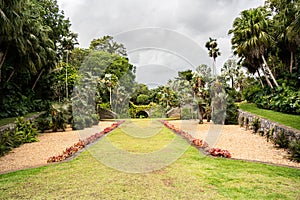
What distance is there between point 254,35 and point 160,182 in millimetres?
16211

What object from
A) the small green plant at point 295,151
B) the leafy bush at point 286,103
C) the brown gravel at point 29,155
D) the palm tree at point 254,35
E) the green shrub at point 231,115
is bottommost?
the brown gravel at point 29,155

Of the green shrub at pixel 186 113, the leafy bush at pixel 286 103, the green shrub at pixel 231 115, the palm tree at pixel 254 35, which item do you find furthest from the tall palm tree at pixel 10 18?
the palm tree at pixel 254 35

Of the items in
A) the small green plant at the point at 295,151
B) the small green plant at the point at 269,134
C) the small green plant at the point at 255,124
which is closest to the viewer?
the small green plant at the point at 295,151

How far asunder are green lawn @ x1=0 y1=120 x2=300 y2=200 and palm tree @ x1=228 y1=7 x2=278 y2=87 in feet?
46.1

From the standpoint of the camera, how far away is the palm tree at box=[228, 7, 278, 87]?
17016 mm

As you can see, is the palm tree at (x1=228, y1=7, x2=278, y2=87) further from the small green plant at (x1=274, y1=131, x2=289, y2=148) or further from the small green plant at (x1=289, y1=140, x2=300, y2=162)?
the small green plant at (x1=289, y1=140, x2=300, y2=162)

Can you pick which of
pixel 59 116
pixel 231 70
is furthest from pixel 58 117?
pixel 231 70

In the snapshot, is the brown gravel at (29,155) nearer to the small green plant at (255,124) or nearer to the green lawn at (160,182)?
the green lawn at (160,182)

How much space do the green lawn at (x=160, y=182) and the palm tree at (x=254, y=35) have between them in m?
14.1

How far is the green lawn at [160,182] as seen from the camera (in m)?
3.45

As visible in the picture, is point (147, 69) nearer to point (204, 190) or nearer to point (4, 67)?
point (204, 190)

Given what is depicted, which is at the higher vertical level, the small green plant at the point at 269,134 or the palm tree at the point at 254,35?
the palm tree at the point at 254,35

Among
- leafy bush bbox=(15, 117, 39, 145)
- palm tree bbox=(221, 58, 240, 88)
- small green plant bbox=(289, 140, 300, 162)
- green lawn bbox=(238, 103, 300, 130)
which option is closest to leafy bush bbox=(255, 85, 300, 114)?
green lawn bbox=(238, 103, 300, 130)

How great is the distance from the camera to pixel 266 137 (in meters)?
8.75
